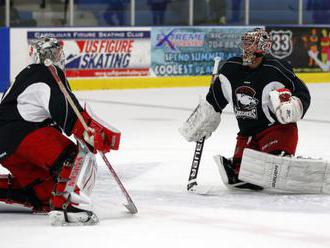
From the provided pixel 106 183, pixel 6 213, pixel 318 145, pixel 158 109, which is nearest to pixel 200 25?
pixel 158 109

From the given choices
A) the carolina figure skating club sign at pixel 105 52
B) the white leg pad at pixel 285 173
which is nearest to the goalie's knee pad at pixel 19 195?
the white leg pad at pixel 285 173

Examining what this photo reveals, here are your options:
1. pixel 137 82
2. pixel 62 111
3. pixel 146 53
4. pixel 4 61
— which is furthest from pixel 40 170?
pixel 146 53

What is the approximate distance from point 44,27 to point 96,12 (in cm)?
106

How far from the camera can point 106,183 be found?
241 inches

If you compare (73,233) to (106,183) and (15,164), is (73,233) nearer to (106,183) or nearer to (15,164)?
(15,164)

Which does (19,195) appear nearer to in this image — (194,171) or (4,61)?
(194,171)

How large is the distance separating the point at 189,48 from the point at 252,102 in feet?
27.6

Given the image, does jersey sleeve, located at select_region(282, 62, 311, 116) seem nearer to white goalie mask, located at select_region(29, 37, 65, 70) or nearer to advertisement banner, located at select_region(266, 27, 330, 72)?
white goalie mask, located at select_region(29, 37, 65, 70)

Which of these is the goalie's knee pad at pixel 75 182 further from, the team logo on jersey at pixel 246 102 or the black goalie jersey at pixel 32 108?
the team logo on jersey at pixel 246 102

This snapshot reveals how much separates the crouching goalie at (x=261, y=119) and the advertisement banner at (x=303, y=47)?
8.95m

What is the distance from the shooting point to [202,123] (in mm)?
5996

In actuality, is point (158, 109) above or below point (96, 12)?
below

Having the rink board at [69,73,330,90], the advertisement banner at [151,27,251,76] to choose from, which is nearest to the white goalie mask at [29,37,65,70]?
the rink board at [69,73,330,90]

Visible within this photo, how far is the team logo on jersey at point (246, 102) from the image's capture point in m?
5.90
